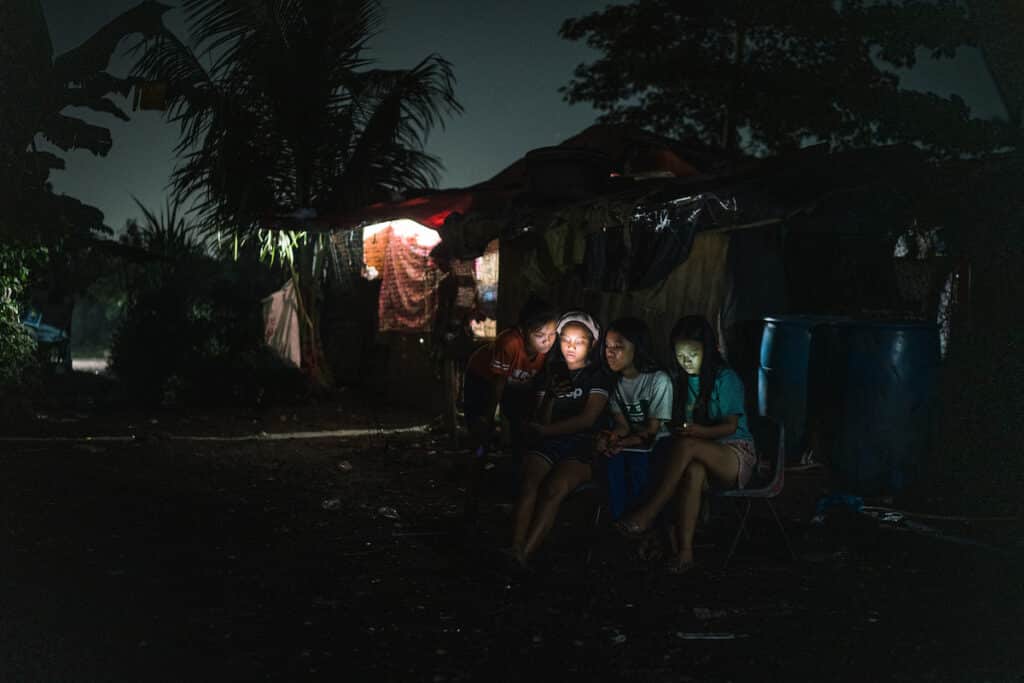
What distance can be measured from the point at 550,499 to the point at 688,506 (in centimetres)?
76

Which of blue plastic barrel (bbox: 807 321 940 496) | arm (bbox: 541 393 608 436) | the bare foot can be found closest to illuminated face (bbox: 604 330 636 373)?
arm (bbox: 541 393 608 436)

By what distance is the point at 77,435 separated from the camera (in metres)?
10.9

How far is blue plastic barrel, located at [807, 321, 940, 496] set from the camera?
7004 millimetres

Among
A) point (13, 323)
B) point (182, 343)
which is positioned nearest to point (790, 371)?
point (13, 323)

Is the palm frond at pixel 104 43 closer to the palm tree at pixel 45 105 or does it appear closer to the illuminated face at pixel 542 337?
the palm tree at pixel 45 105

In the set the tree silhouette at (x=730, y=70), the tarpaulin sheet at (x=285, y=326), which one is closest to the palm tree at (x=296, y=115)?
the tarpaulin sheet at (x=285, y=326)

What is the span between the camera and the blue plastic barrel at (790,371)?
7488 mm

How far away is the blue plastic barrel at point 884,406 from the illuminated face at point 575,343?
2548mm

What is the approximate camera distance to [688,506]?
529 cm

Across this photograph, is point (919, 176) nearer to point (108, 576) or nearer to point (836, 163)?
point (836, 163)

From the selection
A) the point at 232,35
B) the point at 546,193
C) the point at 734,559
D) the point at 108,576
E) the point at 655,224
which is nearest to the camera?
the point at 108,576

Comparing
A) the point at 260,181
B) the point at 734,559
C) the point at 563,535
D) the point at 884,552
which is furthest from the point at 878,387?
the point at 260,181

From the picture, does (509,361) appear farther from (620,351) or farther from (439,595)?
(439,595)

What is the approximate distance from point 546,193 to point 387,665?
7.09m
